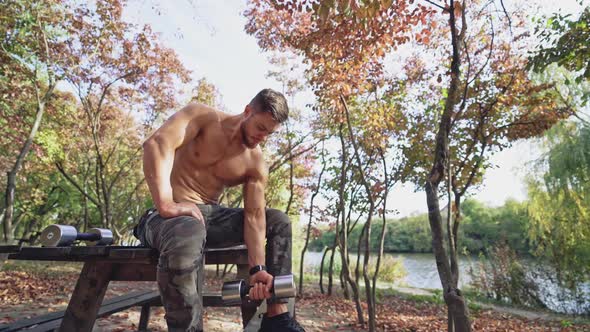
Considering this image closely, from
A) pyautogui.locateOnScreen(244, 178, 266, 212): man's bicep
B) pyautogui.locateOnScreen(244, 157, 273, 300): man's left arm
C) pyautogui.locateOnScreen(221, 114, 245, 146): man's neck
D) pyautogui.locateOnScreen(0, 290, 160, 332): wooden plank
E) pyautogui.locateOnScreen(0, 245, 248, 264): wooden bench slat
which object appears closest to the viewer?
pyautogui.locateOnScreen(0, 245, 248, 264): wooden bench slat

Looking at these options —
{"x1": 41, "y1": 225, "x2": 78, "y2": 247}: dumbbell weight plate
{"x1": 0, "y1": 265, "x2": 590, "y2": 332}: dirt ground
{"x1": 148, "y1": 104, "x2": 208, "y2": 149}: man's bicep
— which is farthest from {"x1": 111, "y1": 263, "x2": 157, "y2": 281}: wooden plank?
{"x1": 0, "y1": 265, "x2": 590, "y2": 332}: dirt ground

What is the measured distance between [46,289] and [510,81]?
8391 millimetres

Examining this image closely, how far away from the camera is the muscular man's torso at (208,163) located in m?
2.16

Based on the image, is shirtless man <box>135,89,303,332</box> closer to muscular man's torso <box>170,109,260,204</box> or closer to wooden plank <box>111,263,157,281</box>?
muscular man's torso <box>170,109,260,204</box>

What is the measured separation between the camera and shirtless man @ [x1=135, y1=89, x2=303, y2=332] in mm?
1692

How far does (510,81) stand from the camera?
17.5 feet

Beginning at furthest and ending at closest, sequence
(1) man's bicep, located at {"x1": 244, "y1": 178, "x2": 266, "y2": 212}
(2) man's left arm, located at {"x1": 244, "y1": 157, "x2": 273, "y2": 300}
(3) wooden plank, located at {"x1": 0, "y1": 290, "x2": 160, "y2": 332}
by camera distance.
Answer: (1) man's bicep, located at {"x1": 244, "y1": 178, "x2": 266, "y2": 212} → (2) man's left arm, located at {"x1": 244, "y1": 157, "x2": 273, "y2": 300} → (3) wooden plank, located at {"x1": 0, "y1": 290, "x2": 160, "y2": 332}

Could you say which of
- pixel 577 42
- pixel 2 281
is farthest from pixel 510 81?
pixel 2 281

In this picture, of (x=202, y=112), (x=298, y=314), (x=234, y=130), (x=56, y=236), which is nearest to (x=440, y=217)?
(x=234, y=130)

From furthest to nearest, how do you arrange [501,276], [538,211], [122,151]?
[122,151] < [538,211] < [501,276]

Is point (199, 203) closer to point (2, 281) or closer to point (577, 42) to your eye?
point (577, 42)

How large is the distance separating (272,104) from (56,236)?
50.6 inches

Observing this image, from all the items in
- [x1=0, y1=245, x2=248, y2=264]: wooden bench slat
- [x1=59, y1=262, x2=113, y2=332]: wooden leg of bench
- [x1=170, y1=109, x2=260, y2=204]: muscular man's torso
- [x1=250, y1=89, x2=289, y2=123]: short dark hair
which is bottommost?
[x1=59, y1=262, x2=113, y2=332]: wooden leg of bench

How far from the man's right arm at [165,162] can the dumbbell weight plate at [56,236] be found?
46cm
